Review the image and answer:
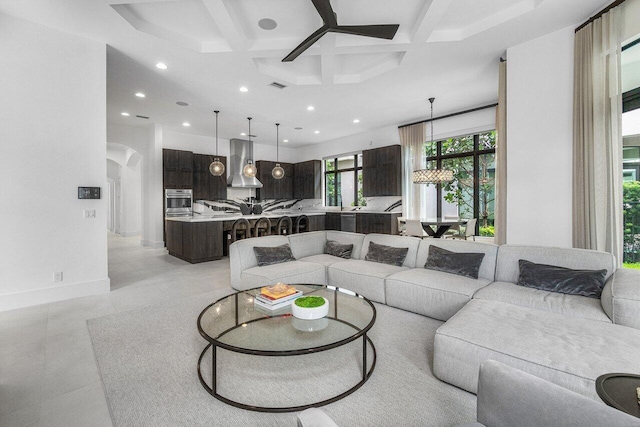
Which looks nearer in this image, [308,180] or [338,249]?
[338,249]

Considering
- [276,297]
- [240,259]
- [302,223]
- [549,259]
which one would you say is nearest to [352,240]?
[240,259]

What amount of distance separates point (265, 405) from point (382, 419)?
68 centimetres

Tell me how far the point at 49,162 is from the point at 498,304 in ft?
16.2

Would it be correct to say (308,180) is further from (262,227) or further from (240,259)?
(240,259)

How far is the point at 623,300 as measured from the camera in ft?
6.47

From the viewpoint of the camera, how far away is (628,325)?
1.93m

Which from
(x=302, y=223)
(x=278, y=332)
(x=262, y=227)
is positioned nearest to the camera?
(x=278, y=332)

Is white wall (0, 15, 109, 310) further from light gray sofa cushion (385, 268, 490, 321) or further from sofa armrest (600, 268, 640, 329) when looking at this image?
sofa armrest (600, 268, 640, 329)

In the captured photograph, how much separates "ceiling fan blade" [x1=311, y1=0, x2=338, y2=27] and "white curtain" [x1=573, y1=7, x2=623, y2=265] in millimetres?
2748

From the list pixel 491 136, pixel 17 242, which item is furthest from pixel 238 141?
pixel 491 136

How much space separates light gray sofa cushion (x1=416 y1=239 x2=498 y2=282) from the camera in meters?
3.06

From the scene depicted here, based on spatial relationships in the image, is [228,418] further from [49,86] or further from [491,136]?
[491,136]

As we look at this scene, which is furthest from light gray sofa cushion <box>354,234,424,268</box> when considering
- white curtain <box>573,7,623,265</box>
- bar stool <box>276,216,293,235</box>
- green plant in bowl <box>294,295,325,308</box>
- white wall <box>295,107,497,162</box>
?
white wall <box>295,107,497,162</box>

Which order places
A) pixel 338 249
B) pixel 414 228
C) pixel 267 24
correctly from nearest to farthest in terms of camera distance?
pixel 267 24
pixel 338 249
pixel 414 228
